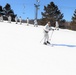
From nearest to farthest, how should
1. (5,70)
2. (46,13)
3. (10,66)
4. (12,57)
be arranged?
(5,70), (10,66), (12,57), (46,13)

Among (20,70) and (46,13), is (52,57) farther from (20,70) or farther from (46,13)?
(46,13)

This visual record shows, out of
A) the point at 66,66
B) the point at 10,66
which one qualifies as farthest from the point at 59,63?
the point at 10,66

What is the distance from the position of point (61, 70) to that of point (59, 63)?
141cm

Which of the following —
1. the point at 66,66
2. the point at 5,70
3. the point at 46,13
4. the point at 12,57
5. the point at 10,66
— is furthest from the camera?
the point at 46,13

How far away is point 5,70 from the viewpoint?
10539 mm

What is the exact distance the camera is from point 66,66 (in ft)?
40.0

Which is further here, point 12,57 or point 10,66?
point 12,57

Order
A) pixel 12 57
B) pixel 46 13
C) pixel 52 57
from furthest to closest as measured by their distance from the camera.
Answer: pixel 46 13, pixel 52 57, pixel 12 57

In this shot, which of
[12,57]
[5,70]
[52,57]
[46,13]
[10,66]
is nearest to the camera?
[5,70]

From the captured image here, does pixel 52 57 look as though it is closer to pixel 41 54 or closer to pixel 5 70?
pixel 41 54

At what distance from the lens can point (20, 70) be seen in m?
10.8

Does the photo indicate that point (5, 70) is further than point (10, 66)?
No

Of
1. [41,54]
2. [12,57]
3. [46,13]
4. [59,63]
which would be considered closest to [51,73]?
[59,63]

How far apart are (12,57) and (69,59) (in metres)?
2.82
